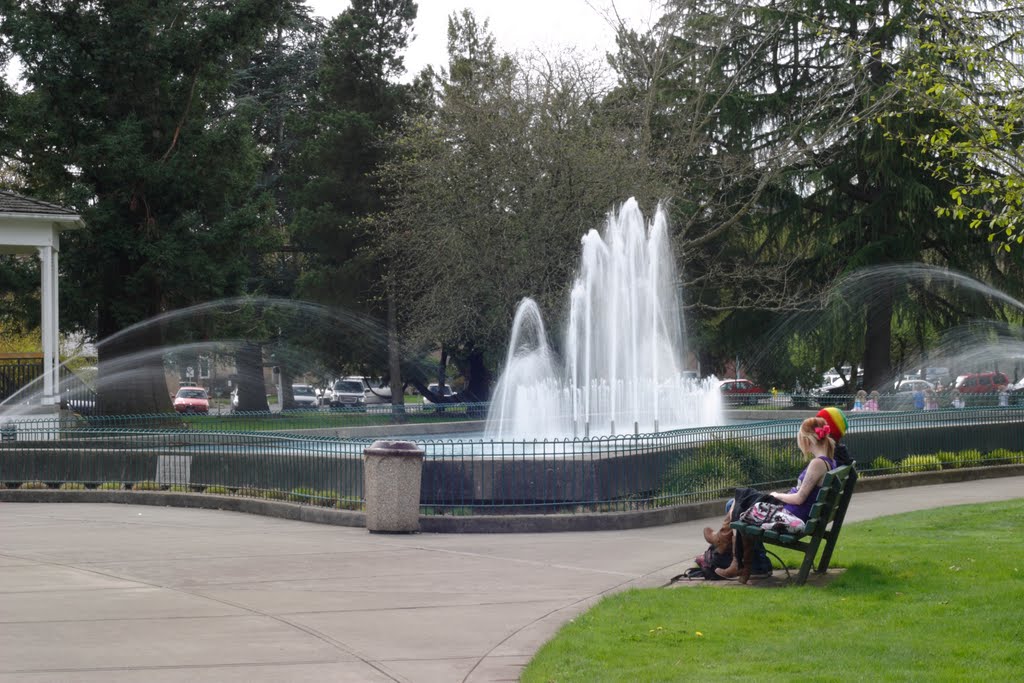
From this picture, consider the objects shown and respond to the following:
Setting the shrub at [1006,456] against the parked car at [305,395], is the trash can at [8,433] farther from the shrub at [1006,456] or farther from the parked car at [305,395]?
the parked car at [305,395]

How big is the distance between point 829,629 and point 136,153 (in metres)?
30.5

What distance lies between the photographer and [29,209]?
88.5ft

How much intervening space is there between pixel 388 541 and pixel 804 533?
226 inches

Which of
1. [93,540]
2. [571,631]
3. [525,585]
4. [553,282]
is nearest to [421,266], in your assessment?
[553,282]

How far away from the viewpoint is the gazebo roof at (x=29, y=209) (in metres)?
26.7

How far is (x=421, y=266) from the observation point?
1608 inches

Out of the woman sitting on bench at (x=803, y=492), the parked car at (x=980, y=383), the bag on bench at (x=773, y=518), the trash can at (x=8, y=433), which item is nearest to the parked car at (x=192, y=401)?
the parked car at (x=980, y=383)

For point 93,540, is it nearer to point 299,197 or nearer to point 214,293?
point 214,293

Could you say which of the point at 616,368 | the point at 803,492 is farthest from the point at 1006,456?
the point at 803,492

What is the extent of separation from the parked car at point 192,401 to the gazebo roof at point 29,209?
35952 mm

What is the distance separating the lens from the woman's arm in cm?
1080

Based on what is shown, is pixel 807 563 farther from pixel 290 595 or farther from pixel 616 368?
pixel 616 368

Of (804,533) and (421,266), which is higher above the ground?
(421,266)

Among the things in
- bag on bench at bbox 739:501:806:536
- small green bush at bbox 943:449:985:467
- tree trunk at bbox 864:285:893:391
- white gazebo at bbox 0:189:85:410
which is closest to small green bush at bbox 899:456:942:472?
small green bush at bbox 943:449:985:467
